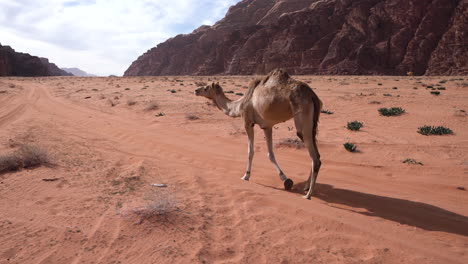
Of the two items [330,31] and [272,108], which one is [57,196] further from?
[330,31]

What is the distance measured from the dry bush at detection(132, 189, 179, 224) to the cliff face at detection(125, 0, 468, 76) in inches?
3162

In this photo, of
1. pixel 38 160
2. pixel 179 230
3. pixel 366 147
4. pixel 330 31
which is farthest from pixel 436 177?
pixel 330 31

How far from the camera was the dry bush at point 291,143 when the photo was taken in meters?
10.7

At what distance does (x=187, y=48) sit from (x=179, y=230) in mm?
158822

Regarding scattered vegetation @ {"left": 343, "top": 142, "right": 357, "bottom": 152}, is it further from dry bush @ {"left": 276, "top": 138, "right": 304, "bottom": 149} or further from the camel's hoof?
the camel's hoof

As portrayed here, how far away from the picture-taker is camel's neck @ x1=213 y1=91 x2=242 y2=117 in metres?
8.50

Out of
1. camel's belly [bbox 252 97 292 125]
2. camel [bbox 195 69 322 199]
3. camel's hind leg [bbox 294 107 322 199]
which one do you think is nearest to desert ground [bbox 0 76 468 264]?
camel's hind leg [bbox 294 107 322 199]

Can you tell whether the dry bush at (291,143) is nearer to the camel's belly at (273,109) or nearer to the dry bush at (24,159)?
the camel's belly at (273,109)

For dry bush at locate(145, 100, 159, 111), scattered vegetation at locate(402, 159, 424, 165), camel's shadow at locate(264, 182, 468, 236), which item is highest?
dry bush at locate(145, 100, 159, 111)

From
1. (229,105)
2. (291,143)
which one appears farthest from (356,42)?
(229,105)

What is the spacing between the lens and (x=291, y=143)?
35.6 ft

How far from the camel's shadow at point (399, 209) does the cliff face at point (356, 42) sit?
76.4m

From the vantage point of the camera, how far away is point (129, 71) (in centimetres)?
18925

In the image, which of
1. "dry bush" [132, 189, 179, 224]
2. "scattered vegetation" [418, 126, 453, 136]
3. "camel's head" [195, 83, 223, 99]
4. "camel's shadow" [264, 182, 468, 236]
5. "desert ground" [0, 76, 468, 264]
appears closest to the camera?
"desert ground" [0, 76, 468, 264]
